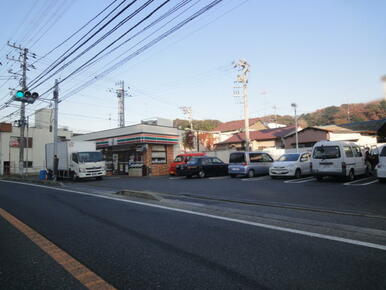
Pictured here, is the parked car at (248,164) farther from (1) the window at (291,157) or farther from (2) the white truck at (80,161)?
(2) the white truck at (80,161)

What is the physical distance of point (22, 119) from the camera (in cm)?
2662

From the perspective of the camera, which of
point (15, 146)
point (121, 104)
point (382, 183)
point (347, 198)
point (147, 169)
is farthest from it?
point (121, 104)

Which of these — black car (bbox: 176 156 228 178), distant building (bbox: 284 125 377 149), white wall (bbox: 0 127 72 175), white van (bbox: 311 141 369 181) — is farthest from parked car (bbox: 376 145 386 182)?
white wall (bbox: 0 127 72 175)

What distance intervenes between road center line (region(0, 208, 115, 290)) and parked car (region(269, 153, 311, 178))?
1361 cm

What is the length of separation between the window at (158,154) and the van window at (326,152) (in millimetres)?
16593

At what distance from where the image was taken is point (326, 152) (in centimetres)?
1342

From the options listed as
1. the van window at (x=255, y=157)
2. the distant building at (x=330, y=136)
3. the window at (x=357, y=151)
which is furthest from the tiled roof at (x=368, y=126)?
the window at (x=357, y=151)

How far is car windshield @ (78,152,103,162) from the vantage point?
2095 centimetres

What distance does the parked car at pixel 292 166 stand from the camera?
15656mm

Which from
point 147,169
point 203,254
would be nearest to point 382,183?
point 203,254

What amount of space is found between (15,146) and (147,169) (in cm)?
2874

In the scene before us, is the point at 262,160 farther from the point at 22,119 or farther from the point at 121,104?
the point at 121,104

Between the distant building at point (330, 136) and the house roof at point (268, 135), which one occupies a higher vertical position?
the house roof at point (268, 135)

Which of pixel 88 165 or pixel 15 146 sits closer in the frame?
pixel 88 165
